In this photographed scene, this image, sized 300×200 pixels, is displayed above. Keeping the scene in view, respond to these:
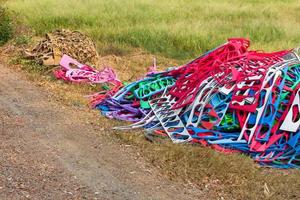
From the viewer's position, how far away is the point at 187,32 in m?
11.1

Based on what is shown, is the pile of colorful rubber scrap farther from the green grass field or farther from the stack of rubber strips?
the green grass field

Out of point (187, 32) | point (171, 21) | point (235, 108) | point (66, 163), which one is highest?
point (235, 108)

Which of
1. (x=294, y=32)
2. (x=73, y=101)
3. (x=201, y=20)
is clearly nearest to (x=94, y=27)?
(x=201, y=20)

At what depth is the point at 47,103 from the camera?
7035mm

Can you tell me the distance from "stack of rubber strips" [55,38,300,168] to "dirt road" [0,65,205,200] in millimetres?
645

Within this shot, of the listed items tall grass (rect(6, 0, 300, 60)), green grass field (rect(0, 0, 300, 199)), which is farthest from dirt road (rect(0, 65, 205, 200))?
tall grass (rect(6, 0, 300, 60))

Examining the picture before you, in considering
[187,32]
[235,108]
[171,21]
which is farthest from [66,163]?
[171,21]

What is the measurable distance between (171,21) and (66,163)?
7853 millimetres

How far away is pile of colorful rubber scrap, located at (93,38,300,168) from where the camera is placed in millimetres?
5688

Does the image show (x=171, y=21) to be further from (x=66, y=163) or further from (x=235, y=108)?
(x=66, y=163)

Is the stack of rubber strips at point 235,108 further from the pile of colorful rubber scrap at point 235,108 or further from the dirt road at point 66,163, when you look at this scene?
the dirt road at point 66,163

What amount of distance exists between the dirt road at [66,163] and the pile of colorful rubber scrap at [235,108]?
0.65 meters

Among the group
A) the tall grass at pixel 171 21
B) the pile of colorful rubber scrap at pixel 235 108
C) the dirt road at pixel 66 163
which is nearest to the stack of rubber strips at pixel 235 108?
the pile of colorful rubber scrap at pixel 235 108

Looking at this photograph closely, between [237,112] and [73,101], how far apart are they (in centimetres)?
227
